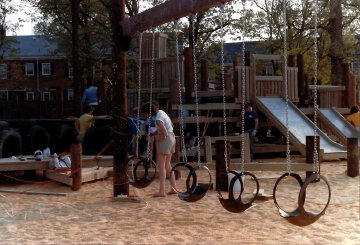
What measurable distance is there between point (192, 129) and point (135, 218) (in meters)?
8.15

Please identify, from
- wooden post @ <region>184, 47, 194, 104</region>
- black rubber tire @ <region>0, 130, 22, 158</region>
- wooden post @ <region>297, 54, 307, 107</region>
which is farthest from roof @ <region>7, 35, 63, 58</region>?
black rubber tire @ <region>0, 130, 22, 158</region>

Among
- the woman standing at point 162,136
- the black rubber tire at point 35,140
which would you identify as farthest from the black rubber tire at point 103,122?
the woman standing at point 162,136

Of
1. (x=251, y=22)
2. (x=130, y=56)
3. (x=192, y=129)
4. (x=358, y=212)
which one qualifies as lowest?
(x=358, y=212)

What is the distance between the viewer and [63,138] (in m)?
15.0

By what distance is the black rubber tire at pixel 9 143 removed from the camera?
12500mm

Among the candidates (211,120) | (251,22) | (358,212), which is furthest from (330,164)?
(251,22)

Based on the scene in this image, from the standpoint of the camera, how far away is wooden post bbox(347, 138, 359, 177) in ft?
36.4

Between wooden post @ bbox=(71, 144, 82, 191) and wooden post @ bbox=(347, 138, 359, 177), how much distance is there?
21.0ft

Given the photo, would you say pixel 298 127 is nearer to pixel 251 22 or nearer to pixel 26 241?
pixel 26 241

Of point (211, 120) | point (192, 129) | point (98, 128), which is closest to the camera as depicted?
point (98, 128)

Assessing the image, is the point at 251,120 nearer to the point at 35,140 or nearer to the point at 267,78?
the point at 267,78

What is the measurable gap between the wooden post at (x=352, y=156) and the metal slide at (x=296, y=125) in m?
0.69

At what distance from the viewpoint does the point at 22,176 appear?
12062 millimetres

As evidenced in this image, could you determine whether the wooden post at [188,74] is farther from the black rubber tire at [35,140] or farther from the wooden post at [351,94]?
the wooden post at [351,94]
